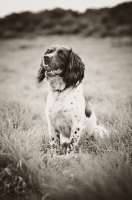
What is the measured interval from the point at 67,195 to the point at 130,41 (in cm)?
1327

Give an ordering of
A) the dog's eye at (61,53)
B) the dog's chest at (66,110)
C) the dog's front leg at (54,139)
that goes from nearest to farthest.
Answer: the dog's chest at (66,110)
the dog's eye at (61,53)
the dog's front leg at (54,139)

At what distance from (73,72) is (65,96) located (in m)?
0.37

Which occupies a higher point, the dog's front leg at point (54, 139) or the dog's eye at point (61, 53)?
the dog's eye at point (61, 53)

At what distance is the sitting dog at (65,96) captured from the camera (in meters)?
2.76

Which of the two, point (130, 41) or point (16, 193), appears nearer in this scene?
point (16, 193)

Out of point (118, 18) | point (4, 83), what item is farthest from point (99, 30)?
point (4, 83)

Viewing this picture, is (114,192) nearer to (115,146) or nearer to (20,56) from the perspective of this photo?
(115,146)

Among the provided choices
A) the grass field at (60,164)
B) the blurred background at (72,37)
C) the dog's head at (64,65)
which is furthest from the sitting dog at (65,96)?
the blurred background at (72,37)

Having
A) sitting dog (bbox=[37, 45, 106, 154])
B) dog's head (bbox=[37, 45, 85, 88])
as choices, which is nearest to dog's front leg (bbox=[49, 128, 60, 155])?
sitting dog (bbox=[37, 45, 106, 154])

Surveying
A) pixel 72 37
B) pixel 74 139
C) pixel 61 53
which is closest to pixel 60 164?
pixel 74 139

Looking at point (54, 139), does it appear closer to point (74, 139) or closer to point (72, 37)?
point (74, 139)

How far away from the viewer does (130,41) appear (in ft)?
43.9

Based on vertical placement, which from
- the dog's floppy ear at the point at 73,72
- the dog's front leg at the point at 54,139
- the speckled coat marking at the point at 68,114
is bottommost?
the dog's front leg at the point at 54,139

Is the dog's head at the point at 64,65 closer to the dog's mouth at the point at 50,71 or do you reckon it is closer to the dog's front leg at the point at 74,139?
the dog's mouth at the point at 50,71
